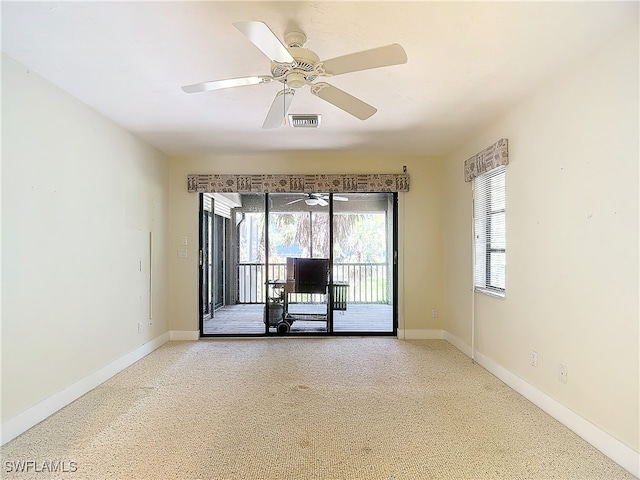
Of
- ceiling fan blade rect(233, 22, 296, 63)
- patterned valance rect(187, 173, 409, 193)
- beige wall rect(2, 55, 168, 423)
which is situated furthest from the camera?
patterned valance rect(187, 173, 409, 193)

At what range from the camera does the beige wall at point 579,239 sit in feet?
6.59

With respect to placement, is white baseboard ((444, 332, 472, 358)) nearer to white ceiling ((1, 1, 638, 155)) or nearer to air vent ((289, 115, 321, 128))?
white ceiling ((1, 1, 638, 155))

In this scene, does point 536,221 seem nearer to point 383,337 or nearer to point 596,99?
point 596,99

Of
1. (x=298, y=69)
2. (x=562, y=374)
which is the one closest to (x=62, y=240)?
(x=298, y=69)

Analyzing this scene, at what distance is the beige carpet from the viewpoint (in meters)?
2.00

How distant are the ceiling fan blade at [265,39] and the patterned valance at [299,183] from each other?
2.88 meters

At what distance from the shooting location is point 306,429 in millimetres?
2420

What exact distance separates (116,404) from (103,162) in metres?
1.98

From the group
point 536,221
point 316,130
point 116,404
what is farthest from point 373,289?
point 116,404

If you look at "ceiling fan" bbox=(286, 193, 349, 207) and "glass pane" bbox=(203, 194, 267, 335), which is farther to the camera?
"glass pane" bbox=(203, 194, 267, 335)

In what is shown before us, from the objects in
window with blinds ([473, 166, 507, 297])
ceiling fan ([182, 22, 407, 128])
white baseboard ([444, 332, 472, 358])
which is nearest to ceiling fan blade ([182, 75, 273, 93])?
ceiling fan ([182, 22, 407, 128])

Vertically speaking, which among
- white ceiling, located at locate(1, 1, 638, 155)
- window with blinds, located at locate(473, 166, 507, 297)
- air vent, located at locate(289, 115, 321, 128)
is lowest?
window with blinds, located at locate(473, 166, 507, 297)

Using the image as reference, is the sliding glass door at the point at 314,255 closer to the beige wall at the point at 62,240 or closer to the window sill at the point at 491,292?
the window sill at the point at 491,292

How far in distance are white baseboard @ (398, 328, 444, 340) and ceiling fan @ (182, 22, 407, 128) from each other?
10.7 feet
